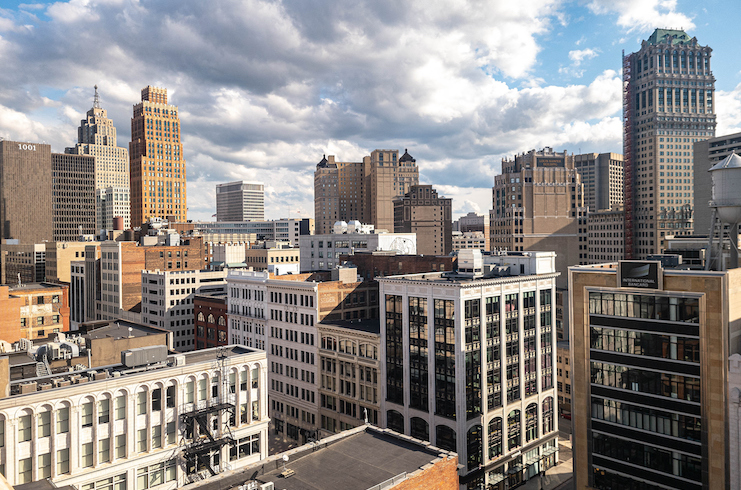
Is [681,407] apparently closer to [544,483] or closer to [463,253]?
[544,483]

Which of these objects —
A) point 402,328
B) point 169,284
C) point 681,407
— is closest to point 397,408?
point 402,328

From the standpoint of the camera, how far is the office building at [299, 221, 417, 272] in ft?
540

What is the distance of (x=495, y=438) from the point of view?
77.9 metres

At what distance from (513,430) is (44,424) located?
2483 inches

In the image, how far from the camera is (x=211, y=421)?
57.1 metres

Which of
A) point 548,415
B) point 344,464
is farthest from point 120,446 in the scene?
point 548,415

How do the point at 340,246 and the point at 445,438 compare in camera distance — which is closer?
the point at 445,438

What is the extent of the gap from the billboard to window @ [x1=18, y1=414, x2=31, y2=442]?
202ft

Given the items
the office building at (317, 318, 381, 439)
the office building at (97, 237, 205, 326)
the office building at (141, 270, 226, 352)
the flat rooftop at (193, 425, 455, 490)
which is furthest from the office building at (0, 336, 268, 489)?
the office building at (97, 237, 205, 326)

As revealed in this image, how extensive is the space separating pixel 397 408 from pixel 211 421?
3443 cm

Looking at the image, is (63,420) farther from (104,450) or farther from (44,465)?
(104,450)

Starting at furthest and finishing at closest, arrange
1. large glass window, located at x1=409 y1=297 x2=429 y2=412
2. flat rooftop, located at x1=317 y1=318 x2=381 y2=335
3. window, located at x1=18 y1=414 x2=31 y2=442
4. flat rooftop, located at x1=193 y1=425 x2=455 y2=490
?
flat rooftop, located at x1=317 y1=318 x2=381 y2=335 → large glass window, located at x1=409 y1=297 x2=429 y2=412 → window, located at x1=18 y1=414 x2=31 y2=442 → flat rooftop, located at x1=193 y1=425 x2=455 y2=490

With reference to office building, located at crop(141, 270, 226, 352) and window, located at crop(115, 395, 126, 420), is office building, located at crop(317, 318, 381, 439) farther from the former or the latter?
office building, located at crop(141, 270, 226, 352)

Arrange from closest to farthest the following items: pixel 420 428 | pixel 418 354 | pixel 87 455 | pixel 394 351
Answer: pixel 87 455 → pixel 420 428 → pixel 418 354 → pixel 394 351
